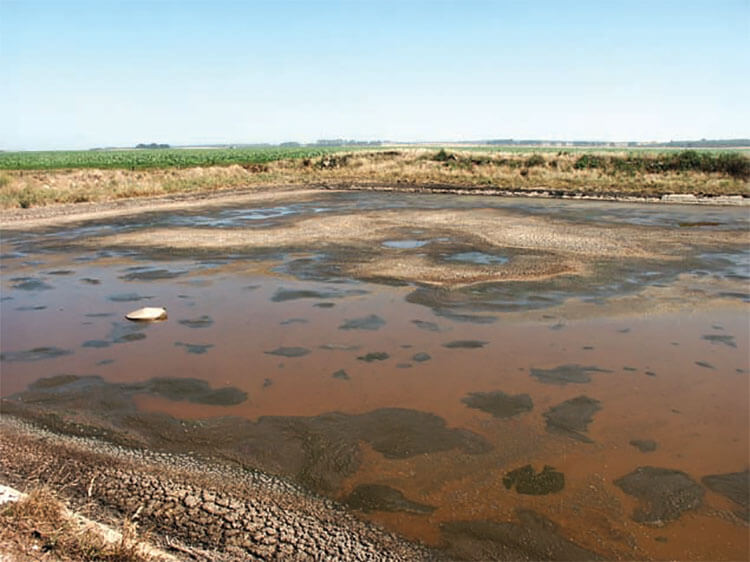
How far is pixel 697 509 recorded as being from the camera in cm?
489

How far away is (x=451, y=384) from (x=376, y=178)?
37235mm

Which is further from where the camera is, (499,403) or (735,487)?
(499,403)

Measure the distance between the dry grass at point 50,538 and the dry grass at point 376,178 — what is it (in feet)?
81.2

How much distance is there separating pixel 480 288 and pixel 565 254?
4.67 m

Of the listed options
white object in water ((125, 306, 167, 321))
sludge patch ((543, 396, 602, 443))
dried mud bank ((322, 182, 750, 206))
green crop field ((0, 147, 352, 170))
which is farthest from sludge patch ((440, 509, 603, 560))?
green crop field ((0, 147, 352, 170))

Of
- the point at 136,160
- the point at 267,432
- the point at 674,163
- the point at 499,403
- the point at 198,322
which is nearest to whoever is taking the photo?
the point at 267,432

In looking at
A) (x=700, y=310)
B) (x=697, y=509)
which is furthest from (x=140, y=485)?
(x=700, y=310)

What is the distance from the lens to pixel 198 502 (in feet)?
15.9

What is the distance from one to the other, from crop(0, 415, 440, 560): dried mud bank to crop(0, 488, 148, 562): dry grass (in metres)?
0.44

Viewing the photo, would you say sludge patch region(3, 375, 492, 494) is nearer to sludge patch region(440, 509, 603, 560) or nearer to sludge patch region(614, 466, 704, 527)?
sludge patch region(440, 509, 603, 560)

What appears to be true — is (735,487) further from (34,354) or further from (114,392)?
(34,354)

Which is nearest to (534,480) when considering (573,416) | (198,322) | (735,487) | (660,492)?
(660,492)

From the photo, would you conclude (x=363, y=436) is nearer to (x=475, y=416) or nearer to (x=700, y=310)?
(x=475, y=416)

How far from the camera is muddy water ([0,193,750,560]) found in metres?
4.89
